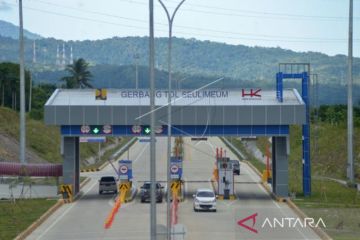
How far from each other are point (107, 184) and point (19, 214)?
14479 mm

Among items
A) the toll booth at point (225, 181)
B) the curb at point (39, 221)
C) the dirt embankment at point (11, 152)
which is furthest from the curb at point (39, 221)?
the dirt embankment at point (11, 152)

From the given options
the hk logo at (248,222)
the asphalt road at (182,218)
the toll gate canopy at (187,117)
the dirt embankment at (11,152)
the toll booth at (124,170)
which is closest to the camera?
the asphalt road at (182,218)

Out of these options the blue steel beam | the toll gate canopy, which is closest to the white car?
the toll gate canopy

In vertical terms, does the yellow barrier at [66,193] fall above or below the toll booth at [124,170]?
below

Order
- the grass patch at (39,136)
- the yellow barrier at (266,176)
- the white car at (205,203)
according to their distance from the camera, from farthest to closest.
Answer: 1. the grass patch at (39,136)
2. the yellow barrier at (266,176)
3. the white car at (205,203)

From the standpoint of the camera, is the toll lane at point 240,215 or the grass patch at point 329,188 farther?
the grass patch at point 329,188

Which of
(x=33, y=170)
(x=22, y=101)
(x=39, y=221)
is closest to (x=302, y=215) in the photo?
(x=39, y=221)

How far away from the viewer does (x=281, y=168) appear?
53.5m

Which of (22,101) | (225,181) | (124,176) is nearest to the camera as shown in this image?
(225,181)

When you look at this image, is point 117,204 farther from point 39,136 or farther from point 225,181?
point 39,136

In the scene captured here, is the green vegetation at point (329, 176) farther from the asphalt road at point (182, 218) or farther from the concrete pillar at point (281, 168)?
the asphalt road at point (182, 218)

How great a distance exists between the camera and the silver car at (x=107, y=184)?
5806cm

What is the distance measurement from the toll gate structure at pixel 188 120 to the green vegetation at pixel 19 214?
152 inches

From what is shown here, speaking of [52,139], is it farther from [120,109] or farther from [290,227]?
[290,227]
